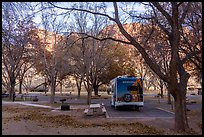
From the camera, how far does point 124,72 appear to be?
5997cm

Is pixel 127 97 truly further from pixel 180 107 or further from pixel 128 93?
pixel 180 107

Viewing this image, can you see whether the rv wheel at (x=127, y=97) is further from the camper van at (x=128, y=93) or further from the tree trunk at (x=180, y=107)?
the tree trunk at (x=180, y=107)

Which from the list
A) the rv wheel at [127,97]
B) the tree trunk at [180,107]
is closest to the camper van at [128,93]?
the rv wheel at [127,97]

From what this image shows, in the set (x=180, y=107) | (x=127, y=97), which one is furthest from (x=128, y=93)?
(x=180, y=107)

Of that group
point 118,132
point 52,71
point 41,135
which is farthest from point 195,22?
point 52,71

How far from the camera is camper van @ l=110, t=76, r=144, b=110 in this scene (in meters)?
27.2

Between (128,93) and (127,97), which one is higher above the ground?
(128,93)

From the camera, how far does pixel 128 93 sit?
27.4 m

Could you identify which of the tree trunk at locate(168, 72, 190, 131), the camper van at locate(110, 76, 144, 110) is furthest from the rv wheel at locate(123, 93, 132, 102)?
the tree trunk at locate(168, 72, 190, 131)

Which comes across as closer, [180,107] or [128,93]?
[180,107]

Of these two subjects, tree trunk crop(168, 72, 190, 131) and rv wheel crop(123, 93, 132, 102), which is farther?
rv wheel crop(123, 93, 132, 102)

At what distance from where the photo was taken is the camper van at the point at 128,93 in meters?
27.2

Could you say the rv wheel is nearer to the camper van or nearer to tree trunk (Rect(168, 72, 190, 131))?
the camper van

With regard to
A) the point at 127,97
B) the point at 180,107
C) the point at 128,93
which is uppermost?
the point at 128,93
